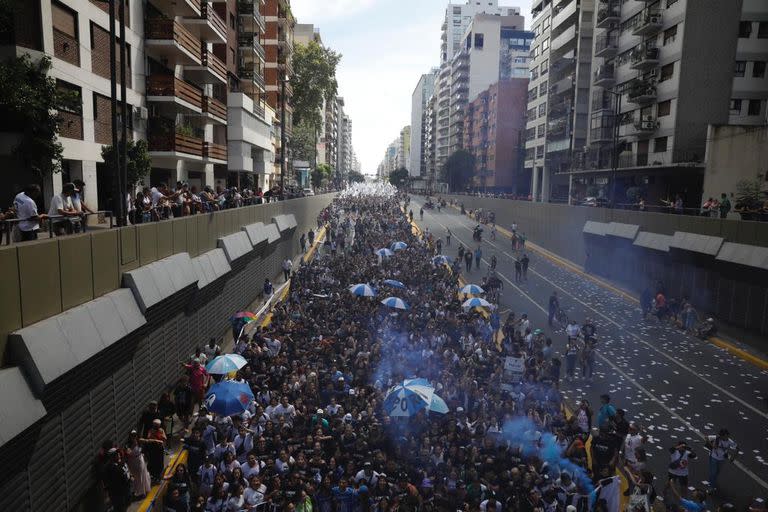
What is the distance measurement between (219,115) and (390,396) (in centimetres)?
2767

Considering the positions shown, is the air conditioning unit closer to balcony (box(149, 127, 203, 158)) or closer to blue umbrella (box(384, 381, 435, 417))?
balcony (box(149, 127, 203, 158))

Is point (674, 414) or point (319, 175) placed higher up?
point (319, 175)

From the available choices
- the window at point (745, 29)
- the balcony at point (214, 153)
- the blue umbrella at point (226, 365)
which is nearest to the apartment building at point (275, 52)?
the balcony at point (214, 153)

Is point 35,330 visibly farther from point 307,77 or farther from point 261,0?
point 307,77

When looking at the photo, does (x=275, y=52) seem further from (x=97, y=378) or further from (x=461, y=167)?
(x=461, y=167)

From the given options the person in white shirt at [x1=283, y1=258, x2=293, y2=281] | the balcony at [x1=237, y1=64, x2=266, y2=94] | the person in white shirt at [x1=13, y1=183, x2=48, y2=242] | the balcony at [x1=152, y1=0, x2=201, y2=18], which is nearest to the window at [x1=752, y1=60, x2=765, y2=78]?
the person in white shirt at [x1=283, y1=258, x2=293, y2=281]

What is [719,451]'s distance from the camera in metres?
A: 11.8

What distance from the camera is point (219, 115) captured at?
116 feet

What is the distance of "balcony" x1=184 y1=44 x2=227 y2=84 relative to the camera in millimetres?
31625

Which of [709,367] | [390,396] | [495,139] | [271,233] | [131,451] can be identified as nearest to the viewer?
[131,451]

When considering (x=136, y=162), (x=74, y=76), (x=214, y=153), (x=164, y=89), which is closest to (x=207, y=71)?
(x=214, y=153)

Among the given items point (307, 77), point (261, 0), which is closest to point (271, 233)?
point (261, 0)

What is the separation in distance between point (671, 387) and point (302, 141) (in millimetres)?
73232

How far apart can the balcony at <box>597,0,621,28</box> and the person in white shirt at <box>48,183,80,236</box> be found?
5113 centimetres
